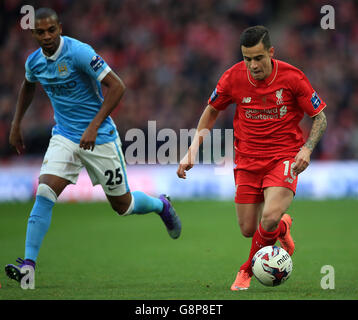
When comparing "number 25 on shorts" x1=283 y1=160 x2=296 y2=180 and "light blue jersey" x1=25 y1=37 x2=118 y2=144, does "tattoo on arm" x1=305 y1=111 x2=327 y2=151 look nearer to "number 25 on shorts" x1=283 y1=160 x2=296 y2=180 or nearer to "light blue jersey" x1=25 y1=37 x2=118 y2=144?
"number 25 on shorts" x1=283 y1=160 x2=296 y2=180

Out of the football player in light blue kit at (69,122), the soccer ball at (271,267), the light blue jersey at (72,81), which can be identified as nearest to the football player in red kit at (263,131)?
the soccer ball at (271,267)

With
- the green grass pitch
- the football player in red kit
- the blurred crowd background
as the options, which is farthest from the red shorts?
the blurred crowd background

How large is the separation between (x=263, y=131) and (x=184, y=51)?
1257 centimetres

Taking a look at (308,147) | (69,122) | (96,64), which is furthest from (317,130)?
(69,122)

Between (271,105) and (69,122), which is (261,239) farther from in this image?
(69,122)

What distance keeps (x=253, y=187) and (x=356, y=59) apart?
12.5 metres

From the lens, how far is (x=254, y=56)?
19.1 ft

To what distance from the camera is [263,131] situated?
20.3 feet

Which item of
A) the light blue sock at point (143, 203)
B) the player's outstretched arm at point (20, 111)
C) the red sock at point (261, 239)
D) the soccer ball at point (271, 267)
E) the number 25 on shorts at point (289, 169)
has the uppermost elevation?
the player's outstretched arm at point (20, 111)

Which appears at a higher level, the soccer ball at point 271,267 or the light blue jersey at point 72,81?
the light blue jersey at point 72,81

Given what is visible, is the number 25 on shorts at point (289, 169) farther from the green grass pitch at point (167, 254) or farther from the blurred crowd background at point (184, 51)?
the blurred crowd background at point (184, 51)

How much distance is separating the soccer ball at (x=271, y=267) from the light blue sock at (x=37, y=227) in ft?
6.13

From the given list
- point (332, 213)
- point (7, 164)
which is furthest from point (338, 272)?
point (7, 164)

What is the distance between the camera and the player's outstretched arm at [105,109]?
20.1 feet
